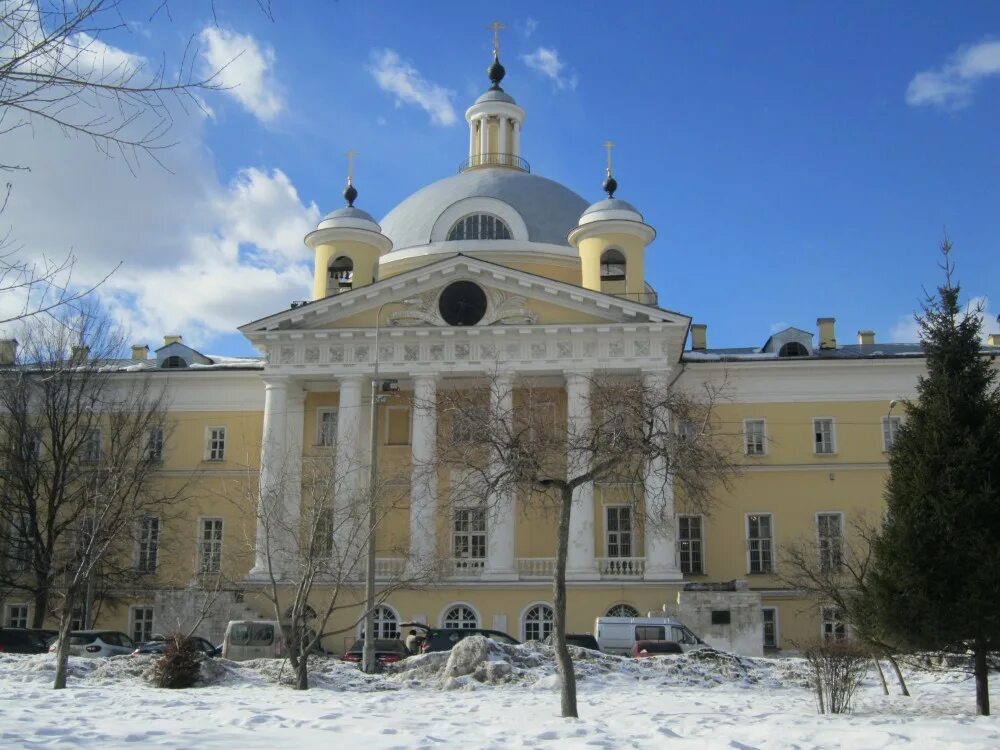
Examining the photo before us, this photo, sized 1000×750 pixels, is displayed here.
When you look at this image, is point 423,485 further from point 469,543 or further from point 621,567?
point 621,567

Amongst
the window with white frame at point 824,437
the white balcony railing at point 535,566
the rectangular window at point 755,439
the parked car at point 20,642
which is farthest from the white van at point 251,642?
the window with white frame at point 824,437

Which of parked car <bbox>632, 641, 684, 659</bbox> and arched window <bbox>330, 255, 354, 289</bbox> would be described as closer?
parked car <bbox>632, 641, 684, 659</bbox>

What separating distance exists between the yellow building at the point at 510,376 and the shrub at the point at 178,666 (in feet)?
37.2

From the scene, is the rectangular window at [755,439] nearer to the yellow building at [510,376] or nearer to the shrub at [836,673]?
the yellow building at [510,376]

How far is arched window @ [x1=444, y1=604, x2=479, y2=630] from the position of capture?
3341cm

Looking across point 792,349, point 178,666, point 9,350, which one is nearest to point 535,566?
point 792,349

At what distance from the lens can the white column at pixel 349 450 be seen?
31.3 m

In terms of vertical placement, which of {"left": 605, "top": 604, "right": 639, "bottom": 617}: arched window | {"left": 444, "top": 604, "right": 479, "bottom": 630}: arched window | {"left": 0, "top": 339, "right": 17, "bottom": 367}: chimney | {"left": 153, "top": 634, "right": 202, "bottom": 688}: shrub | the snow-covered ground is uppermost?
{"left": 0, "top": 339, "right": 17, "bottom": 367}: chimney

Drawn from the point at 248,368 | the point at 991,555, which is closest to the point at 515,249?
the point at 248,368

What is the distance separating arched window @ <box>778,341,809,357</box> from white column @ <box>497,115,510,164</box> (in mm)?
17032

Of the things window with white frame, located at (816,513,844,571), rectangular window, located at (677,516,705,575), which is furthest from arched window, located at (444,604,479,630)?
window with white frame, located at (816,513,844,571)

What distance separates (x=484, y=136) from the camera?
51531mm

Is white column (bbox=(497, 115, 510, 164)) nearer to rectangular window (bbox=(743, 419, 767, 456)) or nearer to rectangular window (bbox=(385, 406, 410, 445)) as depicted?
rectangular window (bbox=(385, 406, 410, 445))

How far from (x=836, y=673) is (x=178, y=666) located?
10460 millimetres
